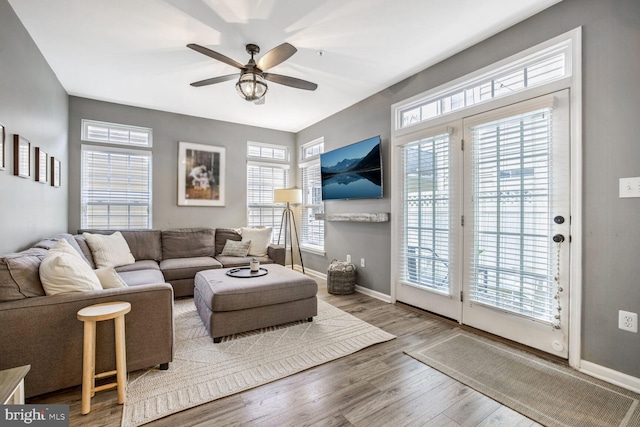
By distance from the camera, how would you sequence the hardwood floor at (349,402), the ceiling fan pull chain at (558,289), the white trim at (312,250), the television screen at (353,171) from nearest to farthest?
the hardwood floor at (349,402) → the ceiling fan pull chain at (558,289) → the television screen at (353,171) → the white trim at (312,250)

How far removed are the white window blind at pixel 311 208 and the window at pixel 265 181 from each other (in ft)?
1.47

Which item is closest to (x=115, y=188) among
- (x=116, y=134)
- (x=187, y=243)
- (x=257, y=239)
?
(x=116, y=134)

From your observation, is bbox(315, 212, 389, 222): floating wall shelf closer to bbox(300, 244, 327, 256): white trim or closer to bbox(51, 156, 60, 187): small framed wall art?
bbox(300, 244, 327, 256): white trim

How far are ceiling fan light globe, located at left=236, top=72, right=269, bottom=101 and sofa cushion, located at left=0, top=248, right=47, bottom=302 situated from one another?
6.67 feet

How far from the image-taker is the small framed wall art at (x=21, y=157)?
2264 millimetres

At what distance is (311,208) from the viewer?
5336 millimetres

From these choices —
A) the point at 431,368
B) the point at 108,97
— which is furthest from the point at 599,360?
the point at 108,97

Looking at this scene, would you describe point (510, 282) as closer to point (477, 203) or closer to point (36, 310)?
point (477, 203)

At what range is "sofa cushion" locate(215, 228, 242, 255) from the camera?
15.1ft

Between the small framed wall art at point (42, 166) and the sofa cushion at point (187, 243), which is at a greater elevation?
the small framed wall art at point (42, 166)

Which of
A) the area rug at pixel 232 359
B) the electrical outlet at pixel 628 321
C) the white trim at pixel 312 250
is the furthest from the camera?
the white trim at pixel 312 250

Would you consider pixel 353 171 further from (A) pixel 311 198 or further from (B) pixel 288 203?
(B) pixel 288 203

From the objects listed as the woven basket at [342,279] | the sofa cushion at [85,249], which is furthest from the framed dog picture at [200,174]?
the woven basket at [342,279]

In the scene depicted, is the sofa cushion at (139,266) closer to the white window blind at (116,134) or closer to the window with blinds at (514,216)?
the white window blind at (116,134)
